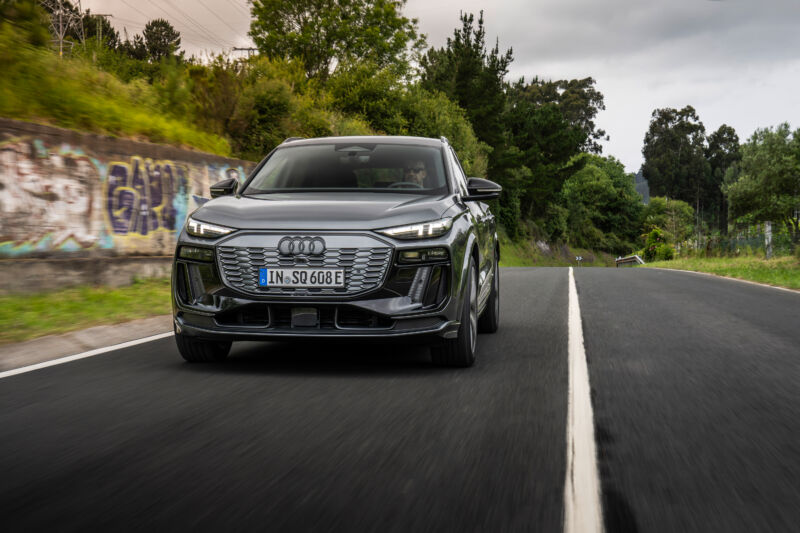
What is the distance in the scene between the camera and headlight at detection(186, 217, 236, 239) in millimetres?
5582

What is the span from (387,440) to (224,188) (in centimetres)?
336

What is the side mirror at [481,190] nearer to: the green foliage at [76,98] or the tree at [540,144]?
the green foliage at [76,98]

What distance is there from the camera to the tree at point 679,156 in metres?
114

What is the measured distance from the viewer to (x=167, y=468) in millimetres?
3410

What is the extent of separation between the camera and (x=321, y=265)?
536 centimetres

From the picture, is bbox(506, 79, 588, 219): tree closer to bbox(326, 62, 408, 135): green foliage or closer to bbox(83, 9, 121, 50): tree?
bbox(326, 62, 408, 135): green foliage

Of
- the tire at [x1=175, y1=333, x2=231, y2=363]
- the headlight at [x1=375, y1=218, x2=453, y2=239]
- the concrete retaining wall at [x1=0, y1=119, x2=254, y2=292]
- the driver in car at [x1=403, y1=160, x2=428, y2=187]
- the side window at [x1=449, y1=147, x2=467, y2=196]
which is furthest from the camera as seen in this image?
the concrete retaining wall at [x1=0, y1=119, x2=254, y2=292]

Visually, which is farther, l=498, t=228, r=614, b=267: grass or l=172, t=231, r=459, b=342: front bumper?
l=498, t=228, r=614, b=267: grass

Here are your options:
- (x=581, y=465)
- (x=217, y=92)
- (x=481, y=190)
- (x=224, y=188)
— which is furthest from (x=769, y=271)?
(x=581, y=465)

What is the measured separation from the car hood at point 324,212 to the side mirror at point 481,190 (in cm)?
67

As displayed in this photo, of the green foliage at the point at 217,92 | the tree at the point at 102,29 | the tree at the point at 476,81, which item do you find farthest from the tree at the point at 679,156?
the green foliage at the point at 217,92

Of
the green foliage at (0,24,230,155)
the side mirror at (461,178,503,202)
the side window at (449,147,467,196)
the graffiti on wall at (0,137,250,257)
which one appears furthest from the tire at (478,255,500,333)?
the green foliage at (0,24,230,155)

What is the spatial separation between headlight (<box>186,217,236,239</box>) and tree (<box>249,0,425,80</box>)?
5012 cm

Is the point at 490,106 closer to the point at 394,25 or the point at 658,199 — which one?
the point at 394,25
